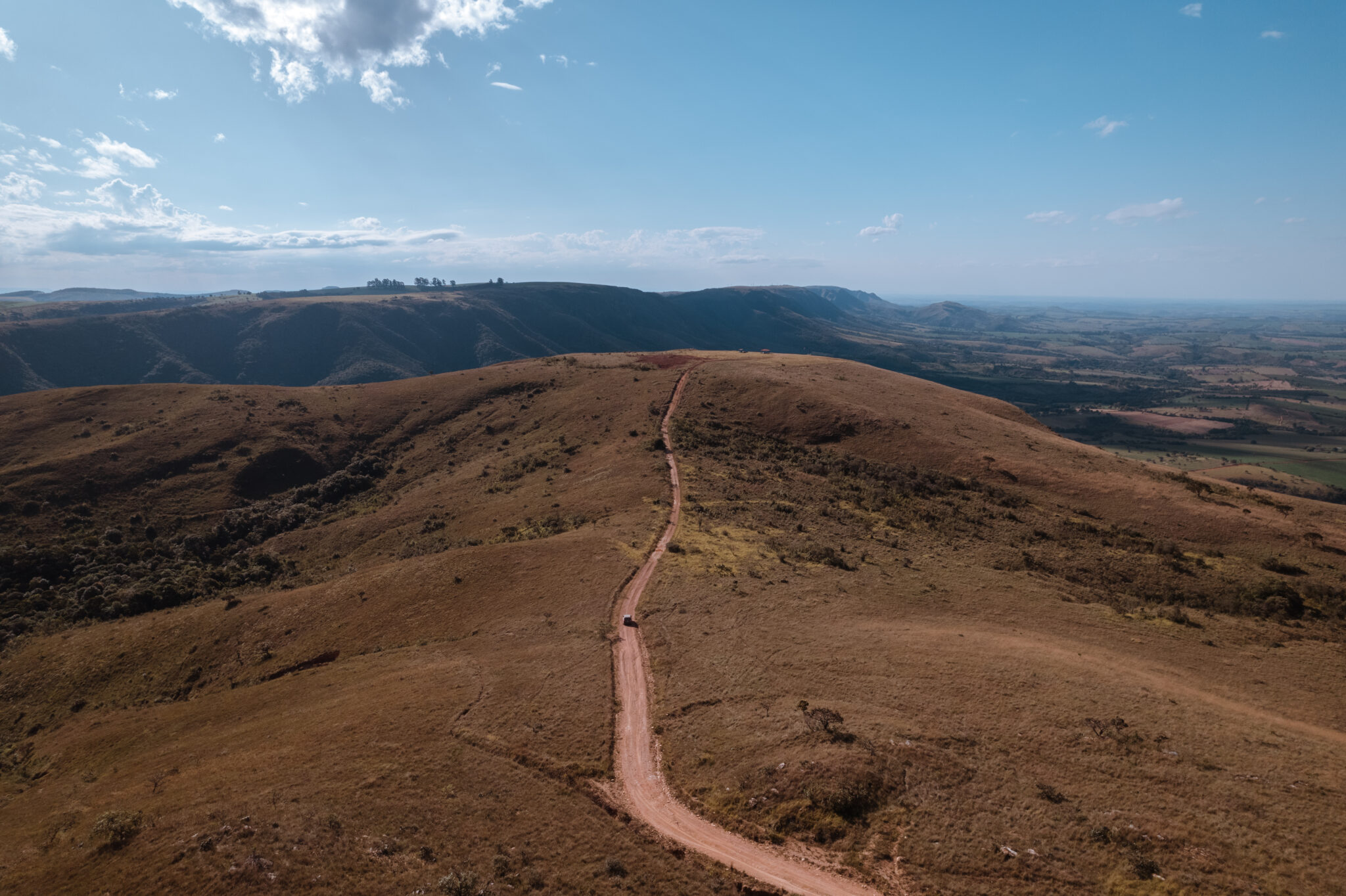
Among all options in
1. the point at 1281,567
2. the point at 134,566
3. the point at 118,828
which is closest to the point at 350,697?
the point at 118,828

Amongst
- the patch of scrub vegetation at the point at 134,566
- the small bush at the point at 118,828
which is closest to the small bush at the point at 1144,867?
the small bush at the point at 118,828

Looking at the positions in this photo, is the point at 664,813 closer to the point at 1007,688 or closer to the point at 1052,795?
the point at 1052,795

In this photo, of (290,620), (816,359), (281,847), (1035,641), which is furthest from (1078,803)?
(816,359)

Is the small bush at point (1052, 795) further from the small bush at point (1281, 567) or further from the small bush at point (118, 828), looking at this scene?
the small bush at point (1281, 567)

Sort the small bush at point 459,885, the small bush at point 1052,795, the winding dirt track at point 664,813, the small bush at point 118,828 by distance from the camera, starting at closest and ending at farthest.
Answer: the small bush at point 459,885 → the winding dirt track at point 664,813 → the small bush at point 1052,795 → the small bush at point 118,828

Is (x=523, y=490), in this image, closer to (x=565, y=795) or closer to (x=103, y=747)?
(x=103, y=747)

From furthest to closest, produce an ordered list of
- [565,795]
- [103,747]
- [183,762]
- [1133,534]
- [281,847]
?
[1133,534], [103,747], [183,762], [565,795], [281,847]
